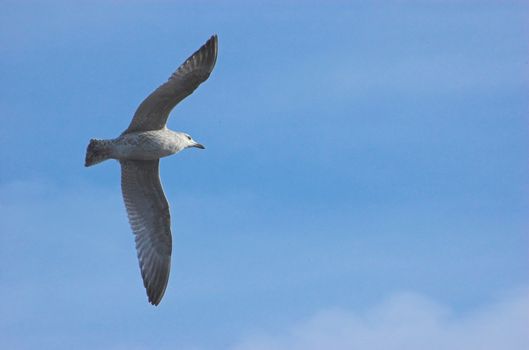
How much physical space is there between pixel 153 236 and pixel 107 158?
80.7 inches

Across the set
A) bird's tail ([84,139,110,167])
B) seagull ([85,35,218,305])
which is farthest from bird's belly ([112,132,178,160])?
bird's tail ([84,139,110,167])

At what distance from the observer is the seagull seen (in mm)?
16141

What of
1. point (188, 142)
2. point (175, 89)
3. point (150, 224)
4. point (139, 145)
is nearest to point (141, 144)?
point (139, 145)

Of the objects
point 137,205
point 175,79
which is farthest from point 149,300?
point 175,79

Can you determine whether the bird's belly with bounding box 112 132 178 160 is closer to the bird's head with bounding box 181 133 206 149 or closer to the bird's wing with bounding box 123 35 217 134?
the bird's wing with bounding box 123 35 217 134

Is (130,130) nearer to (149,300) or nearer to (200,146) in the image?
(200,146)

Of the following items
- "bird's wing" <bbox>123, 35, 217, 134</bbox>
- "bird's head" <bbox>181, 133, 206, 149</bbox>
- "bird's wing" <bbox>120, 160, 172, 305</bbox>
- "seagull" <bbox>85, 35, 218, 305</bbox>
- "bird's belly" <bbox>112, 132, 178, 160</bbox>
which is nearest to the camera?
"bird's wing" <bbox>123, 35, 217, 134</bbox>

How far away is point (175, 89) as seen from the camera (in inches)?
631

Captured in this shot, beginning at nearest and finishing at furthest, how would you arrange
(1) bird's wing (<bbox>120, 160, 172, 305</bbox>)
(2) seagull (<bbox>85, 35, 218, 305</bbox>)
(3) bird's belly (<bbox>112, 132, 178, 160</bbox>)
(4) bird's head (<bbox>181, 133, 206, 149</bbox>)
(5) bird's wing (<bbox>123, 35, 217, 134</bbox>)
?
(5) bird's wing (<bbox>123, 35, 217, 134</bbox>) < (2) seagull (<bbox>85, 35, 218, 305</bbox>) < (3) bird's belly (<bbox>112, 132, 178, 160</bbox>) < (4) bird's head (<bbox>181, 133, 206, 149</bbox>) < (1) bird's wing (<bbox>120, 160, 172, 305</bbox>)

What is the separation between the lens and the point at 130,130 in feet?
54.2

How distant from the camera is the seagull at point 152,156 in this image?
53.0 ft

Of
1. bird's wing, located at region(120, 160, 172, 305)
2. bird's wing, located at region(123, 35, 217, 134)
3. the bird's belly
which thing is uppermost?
bird's wing, located at region(123, 35, 217, 134)

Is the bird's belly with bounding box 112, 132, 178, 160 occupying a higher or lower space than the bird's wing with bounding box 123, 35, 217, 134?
lower

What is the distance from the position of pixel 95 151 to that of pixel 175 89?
1732mm
